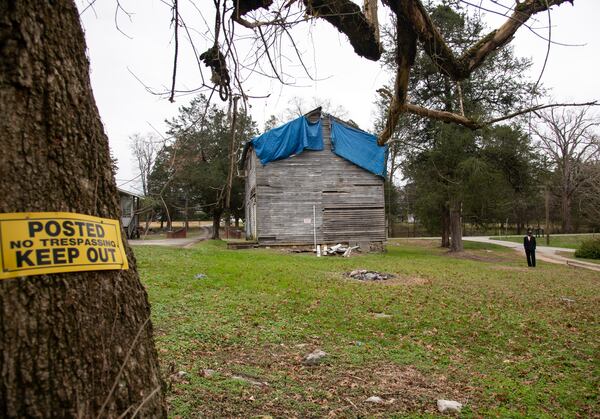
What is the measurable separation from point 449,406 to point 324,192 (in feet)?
60.5

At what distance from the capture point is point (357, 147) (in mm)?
22203

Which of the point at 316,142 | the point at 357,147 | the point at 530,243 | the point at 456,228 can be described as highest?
the point at 316,142

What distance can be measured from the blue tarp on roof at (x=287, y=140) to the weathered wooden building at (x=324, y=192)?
0.18 meters

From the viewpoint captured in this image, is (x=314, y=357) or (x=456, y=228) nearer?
(x=314, y=357)

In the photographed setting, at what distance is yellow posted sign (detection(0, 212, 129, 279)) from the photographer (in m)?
1.51

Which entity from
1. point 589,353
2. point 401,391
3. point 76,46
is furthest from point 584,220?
point 76,46

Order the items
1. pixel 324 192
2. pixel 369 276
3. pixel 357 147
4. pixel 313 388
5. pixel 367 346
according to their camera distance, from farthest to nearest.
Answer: pixel 357 147 → pixel 324 192 → pixel 369 276 → pixel 367 346 → pixel 313 388

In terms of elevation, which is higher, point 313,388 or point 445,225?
point 445,225

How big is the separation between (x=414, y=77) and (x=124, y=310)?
22.3m

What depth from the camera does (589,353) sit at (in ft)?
19.2

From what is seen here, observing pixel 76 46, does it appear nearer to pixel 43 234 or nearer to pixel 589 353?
pixel 43 234

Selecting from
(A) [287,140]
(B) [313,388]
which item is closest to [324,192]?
(A) [287,140]

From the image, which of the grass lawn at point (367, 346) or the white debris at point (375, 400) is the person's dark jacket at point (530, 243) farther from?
the white debris at point (375, 400)

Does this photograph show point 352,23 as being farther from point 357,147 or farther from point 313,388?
point 357,147
